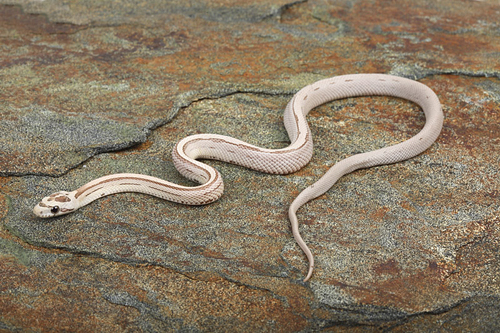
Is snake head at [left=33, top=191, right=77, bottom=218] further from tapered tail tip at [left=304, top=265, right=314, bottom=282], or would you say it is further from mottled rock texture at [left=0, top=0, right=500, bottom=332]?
tapered tail tip at [left=304, top=265, right=314, bottom=282]

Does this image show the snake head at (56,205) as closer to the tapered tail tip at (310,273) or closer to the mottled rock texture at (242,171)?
the mottled rock texture at (242,171)

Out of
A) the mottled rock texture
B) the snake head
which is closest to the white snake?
the snake head

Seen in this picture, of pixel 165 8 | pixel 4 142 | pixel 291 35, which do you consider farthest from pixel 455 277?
pixel 165 8

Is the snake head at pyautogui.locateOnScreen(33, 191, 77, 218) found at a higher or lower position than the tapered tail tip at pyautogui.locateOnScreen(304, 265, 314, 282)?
higher

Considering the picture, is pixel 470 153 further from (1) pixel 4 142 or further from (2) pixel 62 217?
(1) pixel 4 142

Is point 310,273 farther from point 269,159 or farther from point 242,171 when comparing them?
point 242,171
